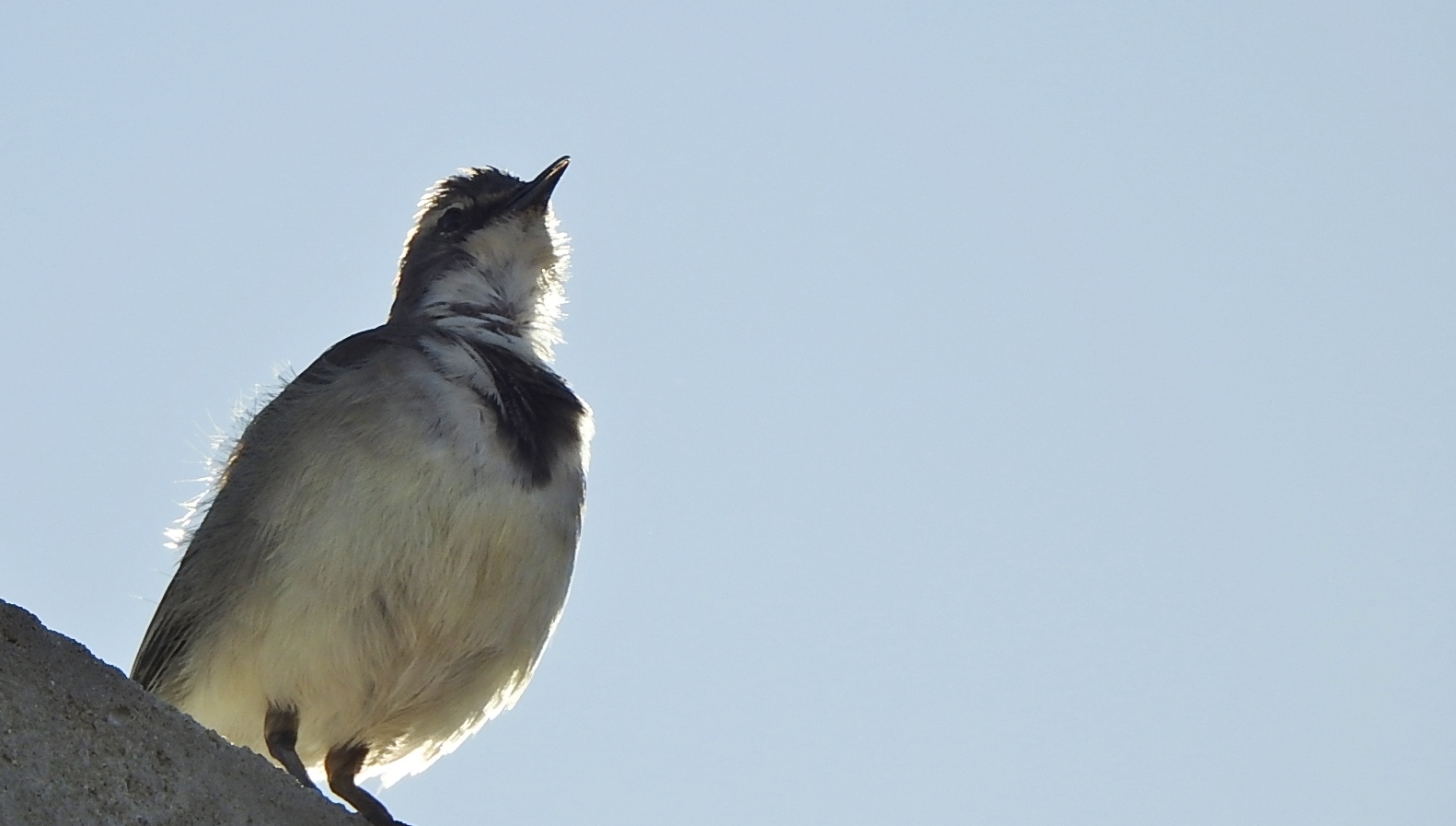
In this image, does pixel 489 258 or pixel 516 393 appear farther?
pixel 489 258

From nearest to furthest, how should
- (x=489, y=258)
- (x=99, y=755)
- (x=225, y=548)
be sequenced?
(x=99, y=755)
(x=225, y=548)
(x=489, y=258)

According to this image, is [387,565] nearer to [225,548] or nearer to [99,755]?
[225,548]

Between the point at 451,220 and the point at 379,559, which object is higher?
the point at 451,220

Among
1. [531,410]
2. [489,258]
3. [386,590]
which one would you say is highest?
[489,258]

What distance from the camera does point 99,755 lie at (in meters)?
4.30

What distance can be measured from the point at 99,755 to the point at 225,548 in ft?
11.1

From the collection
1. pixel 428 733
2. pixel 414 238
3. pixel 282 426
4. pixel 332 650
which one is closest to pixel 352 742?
pixel 428 733

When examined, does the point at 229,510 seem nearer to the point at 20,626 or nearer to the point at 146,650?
the point at 146,650

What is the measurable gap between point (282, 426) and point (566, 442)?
1216 millimetres

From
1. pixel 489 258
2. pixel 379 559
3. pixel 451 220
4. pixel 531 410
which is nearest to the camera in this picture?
pixel 379 559

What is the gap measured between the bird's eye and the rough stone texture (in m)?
5.10

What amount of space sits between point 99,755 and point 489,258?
5438mm

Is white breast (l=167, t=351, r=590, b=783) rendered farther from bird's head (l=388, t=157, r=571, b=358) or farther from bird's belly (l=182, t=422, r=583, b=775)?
bird's head (l=388, t=157, r=571, b=358)

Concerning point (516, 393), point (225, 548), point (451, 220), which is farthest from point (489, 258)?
point (225, 548)
